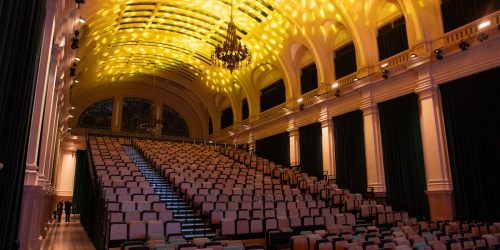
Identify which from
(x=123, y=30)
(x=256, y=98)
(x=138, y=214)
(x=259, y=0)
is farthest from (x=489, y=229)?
(x=123, y=30)

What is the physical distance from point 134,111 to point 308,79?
1543 centimetres

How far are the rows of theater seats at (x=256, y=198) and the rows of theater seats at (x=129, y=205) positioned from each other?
1.05m

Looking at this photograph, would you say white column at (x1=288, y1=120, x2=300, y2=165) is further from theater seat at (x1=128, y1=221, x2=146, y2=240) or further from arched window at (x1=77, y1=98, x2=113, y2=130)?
arched window at (x1=77, y1=98, x2=113, y2=130)

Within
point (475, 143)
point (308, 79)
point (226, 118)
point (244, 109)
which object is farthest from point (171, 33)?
point (475, 143)

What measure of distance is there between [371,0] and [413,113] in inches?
185

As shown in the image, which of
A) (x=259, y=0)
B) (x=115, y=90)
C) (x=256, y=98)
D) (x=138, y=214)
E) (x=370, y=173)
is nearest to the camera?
(x=138, y=214)

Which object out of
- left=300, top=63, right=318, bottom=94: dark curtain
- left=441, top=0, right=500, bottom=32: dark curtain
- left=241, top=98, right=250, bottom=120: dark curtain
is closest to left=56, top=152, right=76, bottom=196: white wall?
left=241, top=98, right=250, bottom=120: dark curtain

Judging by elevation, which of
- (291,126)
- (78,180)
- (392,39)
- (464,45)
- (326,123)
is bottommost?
(78,180)

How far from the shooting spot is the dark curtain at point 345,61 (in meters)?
14.3

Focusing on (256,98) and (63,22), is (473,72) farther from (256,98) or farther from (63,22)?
(256,98)

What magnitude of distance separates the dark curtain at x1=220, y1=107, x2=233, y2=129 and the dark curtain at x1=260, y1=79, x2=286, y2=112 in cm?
443

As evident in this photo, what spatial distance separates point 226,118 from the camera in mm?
25500

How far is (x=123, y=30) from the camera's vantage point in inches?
695

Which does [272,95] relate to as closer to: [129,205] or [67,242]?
[129,205]
